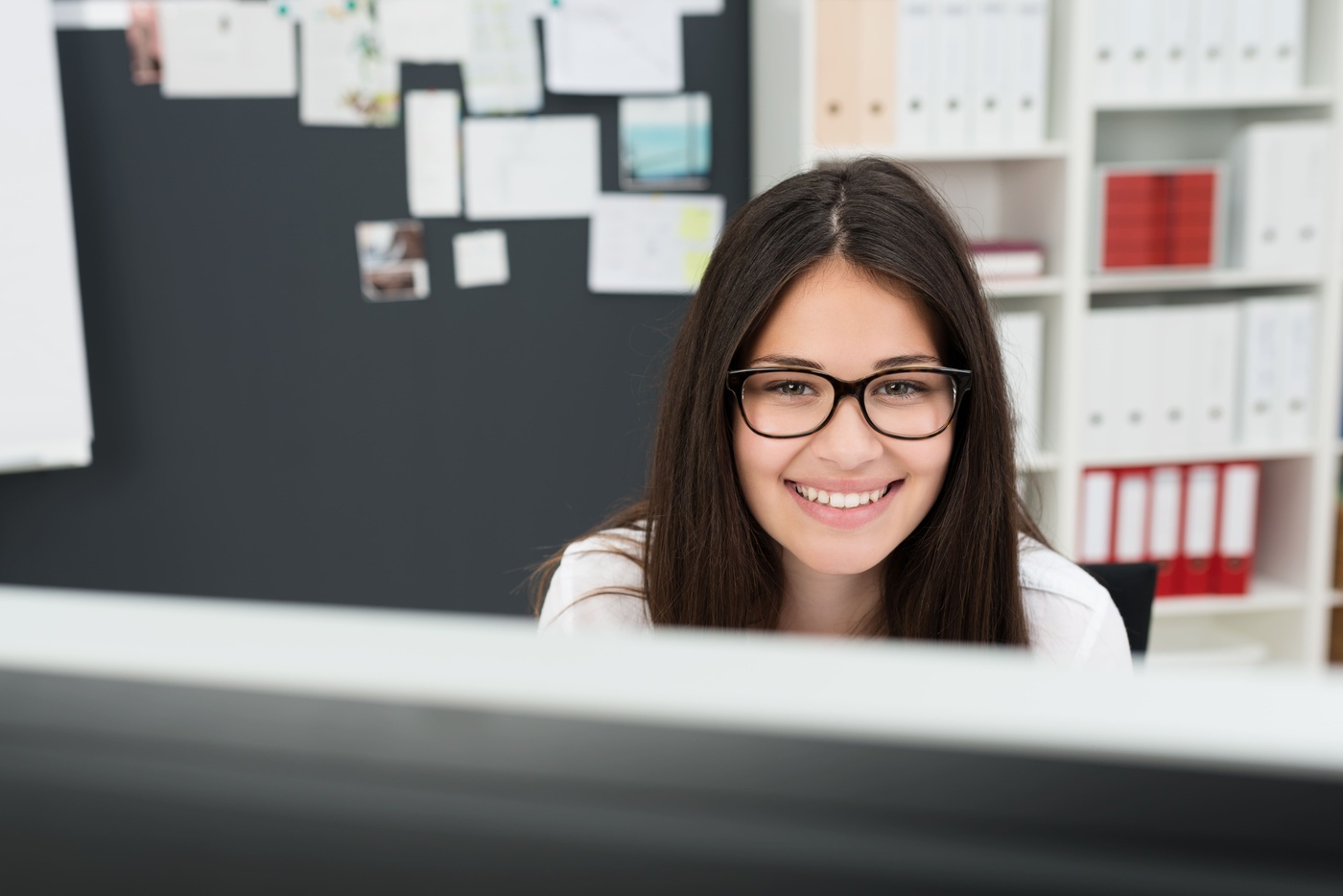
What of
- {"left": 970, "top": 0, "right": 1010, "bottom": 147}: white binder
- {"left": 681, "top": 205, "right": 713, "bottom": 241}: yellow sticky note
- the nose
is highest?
{"left": 970, "top": 0, "right": 1010, "bottom": 147}: white binder

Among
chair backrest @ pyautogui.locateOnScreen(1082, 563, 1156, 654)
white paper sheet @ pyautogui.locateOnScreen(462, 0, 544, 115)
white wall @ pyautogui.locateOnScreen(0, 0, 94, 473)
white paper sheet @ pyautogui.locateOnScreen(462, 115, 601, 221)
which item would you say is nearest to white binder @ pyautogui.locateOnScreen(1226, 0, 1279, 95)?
white paper sheet @ pyautogui.locateOnScreen(462, 115, 601, 221)

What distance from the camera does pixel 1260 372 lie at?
8.73ft

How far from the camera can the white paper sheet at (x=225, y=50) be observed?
2518 mm

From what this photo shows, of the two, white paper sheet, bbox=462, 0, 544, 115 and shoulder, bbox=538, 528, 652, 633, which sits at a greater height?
white paper sheet, bbox=462, 0, 544, 115

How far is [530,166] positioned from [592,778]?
2572 mm

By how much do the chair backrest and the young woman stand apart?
0.13 metres

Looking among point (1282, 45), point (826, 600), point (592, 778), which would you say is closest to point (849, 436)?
point (826, 600)

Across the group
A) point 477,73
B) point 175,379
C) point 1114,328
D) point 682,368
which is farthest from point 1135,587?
point 175,379

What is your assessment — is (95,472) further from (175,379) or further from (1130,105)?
(1130,105)

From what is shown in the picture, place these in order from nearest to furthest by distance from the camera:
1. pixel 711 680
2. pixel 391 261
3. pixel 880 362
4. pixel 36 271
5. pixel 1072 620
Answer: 1. pixel 711 680
2. pixel 880 362
3. pixel 1072 620
4. pixel 36 271
5. pixel 391 261

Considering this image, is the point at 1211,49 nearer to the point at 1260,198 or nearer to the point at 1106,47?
the point at 1106,47

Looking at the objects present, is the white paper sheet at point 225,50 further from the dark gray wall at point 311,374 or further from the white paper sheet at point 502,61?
the white paper sheet at point 502,61

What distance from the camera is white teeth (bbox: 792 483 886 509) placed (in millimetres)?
1202

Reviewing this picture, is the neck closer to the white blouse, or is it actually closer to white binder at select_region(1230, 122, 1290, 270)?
the white blouse
